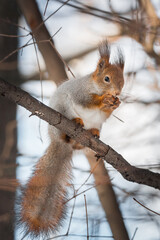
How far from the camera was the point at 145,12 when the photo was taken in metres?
1.61

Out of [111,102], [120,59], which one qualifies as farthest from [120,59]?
[111,102]

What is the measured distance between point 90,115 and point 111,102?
0.16 metres

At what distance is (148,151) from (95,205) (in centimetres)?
42

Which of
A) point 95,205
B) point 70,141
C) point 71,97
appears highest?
point 71,97

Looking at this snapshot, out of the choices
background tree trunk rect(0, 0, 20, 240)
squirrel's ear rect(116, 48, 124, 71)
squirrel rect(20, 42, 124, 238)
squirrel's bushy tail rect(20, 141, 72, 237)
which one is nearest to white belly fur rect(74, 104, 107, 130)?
squirrel rect(20, 42, 124, 238)

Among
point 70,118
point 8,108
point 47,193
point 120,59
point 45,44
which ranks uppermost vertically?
point 45,44

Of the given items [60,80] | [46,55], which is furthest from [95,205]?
[46,55]

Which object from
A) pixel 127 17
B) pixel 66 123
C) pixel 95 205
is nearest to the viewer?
pixel 66 123

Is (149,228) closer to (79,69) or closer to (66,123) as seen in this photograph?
(66,123)

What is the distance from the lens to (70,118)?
1546 mm

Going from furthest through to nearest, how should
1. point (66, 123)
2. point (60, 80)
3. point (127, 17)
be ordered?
1. point (60, 80)
2. point (127, 17)
3. point (66, 123)

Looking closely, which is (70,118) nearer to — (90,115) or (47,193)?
(90,115)

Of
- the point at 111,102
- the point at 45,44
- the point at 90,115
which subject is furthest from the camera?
the point at 45,44

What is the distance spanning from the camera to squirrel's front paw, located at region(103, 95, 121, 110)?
1.44 meters
